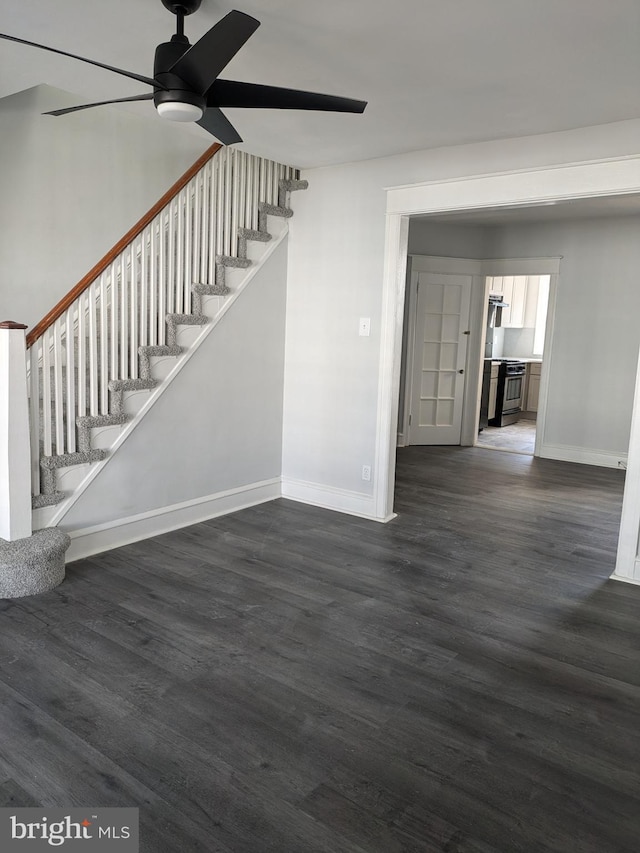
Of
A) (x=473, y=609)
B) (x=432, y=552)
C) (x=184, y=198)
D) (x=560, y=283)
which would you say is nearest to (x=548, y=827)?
(x=473, y=609)

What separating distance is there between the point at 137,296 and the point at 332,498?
2111 millimetres

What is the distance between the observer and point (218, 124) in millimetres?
2615

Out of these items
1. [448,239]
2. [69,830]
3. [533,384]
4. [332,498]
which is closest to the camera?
[69,830]

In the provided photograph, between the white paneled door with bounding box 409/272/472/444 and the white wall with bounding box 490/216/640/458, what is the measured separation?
921mm

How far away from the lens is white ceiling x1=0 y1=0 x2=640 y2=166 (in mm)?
2395

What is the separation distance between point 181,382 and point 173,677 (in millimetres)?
2217

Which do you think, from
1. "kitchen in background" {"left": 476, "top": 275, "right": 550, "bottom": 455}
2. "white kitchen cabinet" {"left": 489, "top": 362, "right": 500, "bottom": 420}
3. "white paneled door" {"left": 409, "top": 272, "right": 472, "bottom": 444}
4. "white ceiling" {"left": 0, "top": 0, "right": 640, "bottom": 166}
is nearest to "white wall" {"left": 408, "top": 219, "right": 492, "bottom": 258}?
"white paneled door" {"left": 409, "top": 272, "right": 472, "bottom": 444}

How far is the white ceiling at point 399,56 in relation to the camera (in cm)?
239

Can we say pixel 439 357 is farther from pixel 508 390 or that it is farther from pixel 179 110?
pixel 179 110

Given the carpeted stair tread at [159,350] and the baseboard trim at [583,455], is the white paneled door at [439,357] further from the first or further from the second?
the carpeted stair tread at [159,350]

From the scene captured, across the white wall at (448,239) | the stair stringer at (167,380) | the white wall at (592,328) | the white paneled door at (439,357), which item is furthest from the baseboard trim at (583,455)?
the stair stringer at (167,380)

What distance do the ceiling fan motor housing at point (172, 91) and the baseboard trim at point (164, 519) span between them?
2.50m

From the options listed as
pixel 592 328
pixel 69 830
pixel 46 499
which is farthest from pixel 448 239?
pixel 69 830

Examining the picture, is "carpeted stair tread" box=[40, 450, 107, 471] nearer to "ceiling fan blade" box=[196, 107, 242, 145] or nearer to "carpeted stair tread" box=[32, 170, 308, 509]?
"carpeted stair tread" box=[32, 170, 308, 509]
